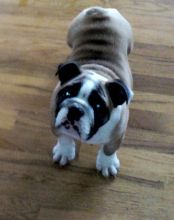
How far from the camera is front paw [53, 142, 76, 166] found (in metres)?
1.45

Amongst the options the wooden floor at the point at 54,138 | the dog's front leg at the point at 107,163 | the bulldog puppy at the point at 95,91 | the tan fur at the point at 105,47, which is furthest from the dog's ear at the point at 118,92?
the wooden floor at the point at 54,138

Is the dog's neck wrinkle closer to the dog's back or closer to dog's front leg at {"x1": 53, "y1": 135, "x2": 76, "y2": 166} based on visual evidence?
the dog's back

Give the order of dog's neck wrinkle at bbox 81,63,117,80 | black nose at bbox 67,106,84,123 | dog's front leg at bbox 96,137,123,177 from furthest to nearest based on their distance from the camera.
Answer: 1. dog's front leg at bbox 96,137,123,177
2. dog's neck wrinkle at bbox 81,63,117,80
3. black nose at bbox 67,106,84,123

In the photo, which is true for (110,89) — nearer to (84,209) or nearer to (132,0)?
(84,209)

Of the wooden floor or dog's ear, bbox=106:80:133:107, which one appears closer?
dog's ear, bbox=106:80:133:107

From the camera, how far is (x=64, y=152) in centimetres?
146

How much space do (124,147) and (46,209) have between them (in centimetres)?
36

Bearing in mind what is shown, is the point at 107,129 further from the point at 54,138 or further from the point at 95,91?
the point at 54,138

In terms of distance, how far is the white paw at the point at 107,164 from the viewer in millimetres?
1426

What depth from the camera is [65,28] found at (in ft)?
6.43

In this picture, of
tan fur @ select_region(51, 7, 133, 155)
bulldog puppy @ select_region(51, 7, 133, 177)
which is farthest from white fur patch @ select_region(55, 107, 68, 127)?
tan fur @ select_region(51, 7, 133, 155)

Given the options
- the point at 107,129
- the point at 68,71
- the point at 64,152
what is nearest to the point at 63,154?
the point at 64,152

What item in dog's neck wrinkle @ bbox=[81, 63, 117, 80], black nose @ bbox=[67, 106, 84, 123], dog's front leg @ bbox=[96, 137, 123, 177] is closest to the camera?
black nose @ bbox=[67, 106, 84, 123]

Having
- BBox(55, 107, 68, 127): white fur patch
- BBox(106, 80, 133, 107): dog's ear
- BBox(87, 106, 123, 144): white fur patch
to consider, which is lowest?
BBox(87, 106, 123, 144): white fur patch
